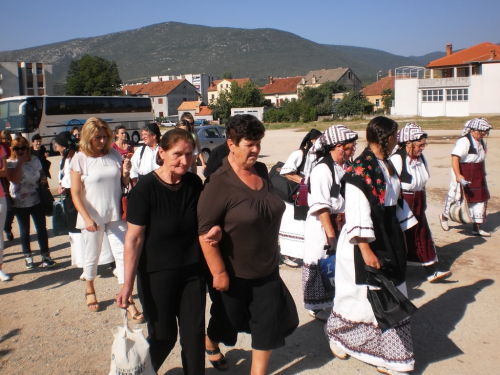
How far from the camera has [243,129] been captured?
9.66 feet

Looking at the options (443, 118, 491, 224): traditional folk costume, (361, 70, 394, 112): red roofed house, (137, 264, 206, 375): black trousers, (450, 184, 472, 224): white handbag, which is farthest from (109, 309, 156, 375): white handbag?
(361, 70, 394, 112): red roofed house

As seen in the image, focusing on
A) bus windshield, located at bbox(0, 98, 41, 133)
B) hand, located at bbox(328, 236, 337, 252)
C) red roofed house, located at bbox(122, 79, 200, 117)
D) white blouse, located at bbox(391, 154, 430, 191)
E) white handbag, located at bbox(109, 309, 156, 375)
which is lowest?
white handbag, located at bbox(109, 309, 156, 375)

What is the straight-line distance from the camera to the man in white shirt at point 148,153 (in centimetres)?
585

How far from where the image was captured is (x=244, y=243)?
116 inches

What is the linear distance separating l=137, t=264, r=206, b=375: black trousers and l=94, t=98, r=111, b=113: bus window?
32.3 meters

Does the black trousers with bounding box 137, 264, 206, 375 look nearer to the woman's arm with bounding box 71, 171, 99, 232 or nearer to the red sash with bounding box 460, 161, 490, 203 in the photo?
the woman's arm with bounding box 71, 171, 99, 232

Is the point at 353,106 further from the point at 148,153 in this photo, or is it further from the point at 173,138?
the point at 173,138

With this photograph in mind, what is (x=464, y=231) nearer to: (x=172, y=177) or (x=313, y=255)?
(x=313, y=255)

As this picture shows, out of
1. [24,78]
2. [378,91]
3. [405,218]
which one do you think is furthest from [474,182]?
[378,91]

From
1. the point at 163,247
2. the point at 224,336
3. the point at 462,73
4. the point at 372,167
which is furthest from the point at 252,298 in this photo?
the point at 462,73

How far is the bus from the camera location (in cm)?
2764

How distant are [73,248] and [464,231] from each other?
5.65 metres

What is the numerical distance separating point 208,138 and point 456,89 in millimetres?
47332

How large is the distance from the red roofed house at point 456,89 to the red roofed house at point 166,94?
5691cm
